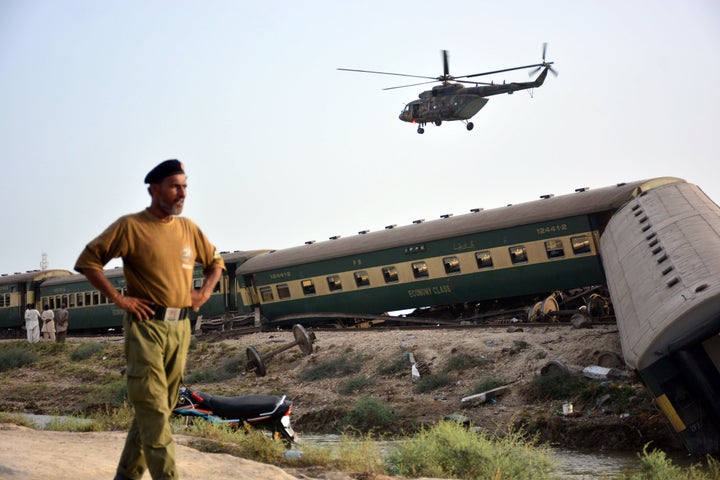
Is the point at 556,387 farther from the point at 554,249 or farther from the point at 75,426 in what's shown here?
the point at 75,426

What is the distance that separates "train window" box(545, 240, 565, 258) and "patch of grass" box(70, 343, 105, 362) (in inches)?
692

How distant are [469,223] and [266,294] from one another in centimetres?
971

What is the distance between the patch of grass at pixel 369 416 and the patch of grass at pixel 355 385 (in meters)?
3.05

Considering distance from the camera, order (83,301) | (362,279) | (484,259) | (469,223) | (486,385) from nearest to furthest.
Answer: (486,385), (484,259), (469,223), (362,279), (83,301)

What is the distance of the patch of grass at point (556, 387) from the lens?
16.3 metres

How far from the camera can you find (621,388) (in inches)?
606

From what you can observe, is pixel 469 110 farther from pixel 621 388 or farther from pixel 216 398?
pixel 216 398

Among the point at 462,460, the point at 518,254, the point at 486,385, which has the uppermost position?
the point at 518,254

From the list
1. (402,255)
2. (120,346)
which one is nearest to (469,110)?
(402,255)

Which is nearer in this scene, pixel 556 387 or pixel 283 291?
pixel 556 387

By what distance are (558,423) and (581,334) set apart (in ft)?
18.2

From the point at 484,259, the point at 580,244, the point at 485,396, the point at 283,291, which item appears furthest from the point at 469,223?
the point at 485,396

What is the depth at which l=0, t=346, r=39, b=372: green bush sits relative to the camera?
29219 millimetres

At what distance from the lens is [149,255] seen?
17.3ft
